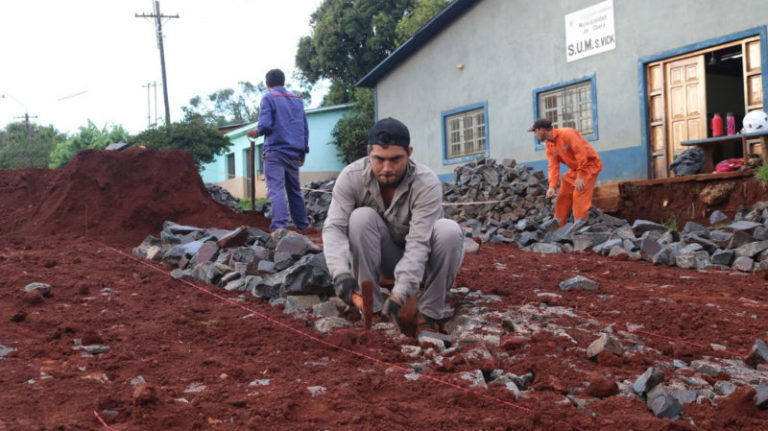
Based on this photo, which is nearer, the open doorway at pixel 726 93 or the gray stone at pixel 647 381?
the gray stone at pixel 647 381

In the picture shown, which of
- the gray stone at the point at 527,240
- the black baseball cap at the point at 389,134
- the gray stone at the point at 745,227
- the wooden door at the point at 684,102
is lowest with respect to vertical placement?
the gray stone at the point at 527,240

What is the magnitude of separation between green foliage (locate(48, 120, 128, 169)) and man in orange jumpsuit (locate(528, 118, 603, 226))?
1470cm

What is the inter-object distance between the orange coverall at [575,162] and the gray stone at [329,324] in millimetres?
5320

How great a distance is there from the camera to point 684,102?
32.9 ft

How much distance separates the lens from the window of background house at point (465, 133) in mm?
13602

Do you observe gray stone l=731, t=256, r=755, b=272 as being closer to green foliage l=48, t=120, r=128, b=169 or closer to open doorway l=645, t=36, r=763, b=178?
open doorway l=645, t=36, r=763, b=178

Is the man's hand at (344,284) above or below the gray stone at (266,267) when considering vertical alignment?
above

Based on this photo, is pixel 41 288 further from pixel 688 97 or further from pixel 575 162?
pixel 688 97

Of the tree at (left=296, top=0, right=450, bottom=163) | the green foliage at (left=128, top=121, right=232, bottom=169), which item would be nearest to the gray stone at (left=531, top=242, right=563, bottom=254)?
the green foliage at (left=128, top=121, right=232, bottom=169)

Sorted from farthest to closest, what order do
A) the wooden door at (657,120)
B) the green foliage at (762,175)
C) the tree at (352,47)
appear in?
the tree at (352,47), the wooden door at (657,120), the green foliage at (762,175)

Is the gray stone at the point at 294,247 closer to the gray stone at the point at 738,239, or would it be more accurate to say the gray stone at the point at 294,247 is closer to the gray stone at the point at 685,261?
the gray stone at the point at 685,261

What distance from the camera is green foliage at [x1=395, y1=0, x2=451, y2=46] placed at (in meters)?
21.4

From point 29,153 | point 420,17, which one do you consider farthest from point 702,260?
point 29,153

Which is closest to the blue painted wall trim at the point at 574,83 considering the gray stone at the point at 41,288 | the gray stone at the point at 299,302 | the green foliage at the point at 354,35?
the gray stone at the point at 299,302
